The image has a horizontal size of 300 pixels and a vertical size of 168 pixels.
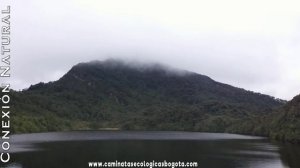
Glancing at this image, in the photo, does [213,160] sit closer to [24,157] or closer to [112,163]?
[112,163]

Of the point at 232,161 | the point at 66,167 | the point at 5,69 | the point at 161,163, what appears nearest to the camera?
the point at 5,69

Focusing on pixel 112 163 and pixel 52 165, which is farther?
pixel 112 163

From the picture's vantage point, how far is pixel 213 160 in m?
139

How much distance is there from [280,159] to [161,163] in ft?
139

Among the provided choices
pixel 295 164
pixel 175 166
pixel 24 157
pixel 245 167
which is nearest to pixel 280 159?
pixel 295 164

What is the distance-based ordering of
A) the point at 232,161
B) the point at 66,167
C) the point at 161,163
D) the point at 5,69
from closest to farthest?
the point at 5,69
the point at 66,167
the point at 161,163
the point at 232,161

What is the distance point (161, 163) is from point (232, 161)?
23948 mm

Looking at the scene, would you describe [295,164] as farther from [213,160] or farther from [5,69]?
[5,69]

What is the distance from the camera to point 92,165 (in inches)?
4766

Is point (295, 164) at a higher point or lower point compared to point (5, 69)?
lower

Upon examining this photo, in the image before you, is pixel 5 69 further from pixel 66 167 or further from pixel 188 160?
pixel 188 160

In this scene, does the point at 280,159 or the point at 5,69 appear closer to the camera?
the point at 5,69

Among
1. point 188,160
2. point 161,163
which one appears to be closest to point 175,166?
point 161,163

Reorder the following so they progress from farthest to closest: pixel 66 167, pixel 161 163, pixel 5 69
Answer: pixel 161 163 < pixel 66 167 < pixel 5 69
